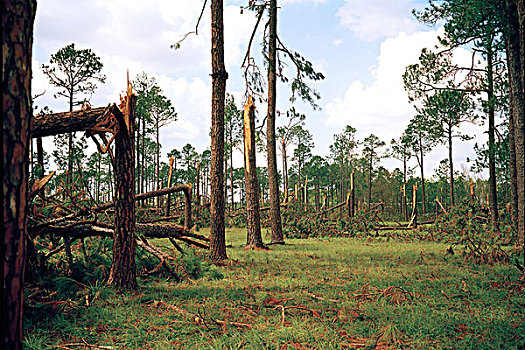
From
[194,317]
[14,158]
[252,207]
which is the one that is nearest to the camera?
[14,158]

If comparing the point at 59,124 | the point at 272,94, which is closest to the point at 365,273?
the point at 59,124

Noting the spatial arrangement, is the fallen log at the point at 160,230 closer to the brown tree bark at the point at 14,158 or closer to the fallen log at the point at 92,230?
the fallen log at the point at 92,230

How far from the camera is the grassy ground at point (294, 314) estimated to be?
12.0 feet

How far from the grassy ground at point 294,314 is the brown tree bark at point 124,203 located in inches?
12.5

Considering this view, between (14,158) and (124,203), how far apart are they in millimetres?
3665

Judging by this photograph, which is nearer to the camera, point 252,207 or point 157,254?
point 157,254

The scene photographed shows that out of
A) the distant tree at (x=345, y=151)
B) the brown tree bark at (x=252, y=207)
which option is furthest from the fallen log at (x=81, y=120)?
the distant tree at (x=345, y=151)

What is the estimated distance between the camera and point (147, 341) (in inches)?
148

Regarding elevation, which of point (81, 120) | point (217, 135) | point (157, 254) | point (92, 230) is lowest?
point (157, 254)

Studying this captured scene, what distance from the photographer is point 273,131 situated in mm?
13766

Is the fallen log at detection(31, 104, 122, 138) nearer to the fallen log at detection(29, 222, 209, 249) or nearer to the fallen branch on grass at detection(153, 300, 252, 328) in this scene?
the fallen log at detection(29, 222, 209, 249)

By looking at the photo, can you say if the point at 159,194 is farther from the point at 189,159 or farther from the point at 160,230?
the point at 189,159

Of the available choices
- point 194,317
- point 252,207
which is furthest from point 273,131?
point 194,317

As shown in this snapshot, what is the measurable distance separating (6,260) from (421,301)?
482cm
